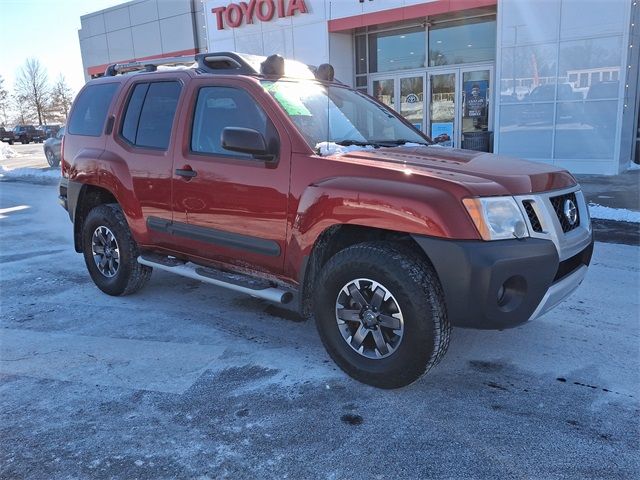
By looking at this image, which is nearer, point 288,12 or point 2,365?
point 2,365

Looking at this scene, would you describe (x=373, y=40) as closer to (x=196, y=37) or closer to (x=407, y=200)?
(x=196, y=37)

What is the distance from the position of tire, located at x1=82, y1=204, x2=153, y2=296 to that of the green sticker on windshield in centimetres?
201

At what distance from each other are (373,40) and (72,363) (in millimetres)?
14296

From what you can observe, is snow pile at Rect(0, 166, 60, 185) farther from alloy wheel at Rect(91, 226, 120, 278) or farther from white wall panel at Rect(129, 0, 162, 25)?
alloy wheel at Rect(91, 226, 120, 278)

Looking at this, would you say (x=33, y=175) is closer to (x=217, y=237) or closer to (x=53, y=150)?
(x=53, y=150)

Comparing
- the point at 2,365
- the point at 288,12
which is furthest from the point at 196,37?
the point at 2,365

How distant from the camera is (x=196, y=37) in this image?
2173 cm

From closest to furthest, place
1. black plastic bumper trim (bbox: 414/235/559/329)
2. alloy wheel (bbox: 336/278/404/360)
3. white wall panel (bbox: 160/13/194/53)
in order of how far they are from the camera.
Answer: black plastic bumper trim (bbox: 414/235/559/329) < alloy wheel (bbox: 336/278/404/360) < white wall panel (bbox: 160/13/194/53)

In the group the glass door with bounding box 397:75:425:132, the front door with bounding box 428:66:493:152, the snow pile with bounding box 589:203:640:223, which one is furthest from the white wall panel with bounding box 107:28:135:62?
the snow pile with bounding box 589:203:640:223

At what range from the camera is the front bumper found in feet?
9.09

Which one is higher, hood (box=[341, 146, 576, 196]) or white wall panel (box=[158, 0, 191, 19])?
white wall panel (box=[158, 0, 191, 19])

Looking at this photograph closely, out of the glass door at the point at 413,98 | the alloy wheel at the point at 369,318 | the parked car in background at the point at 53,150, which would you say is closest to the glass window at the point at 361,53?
the glass door at the point at 413,98

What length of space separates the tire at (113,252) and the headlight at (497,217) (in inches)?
128

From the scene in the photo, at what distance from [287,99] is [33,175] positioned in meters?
16.6
